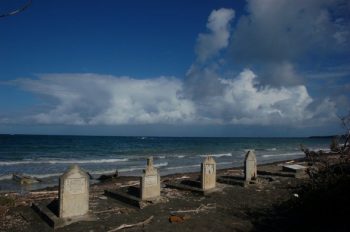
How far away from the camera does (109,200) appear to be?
1120 cm

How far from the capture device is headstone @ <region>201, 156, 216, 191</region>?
1258cm

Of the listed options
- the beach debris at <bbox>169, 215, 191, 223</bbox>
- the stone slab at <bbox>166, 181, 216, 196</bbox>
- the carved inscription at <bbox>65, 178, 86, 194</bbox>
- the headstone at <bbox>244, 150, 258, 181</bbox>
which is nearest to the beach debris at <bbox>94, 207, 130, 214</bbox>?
the carved inscription at <bbox>65, 178, 86, 194</bbox>

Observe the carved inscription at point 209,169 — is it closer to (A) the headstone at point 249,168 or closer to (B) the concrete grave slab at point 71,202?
(A) the headstone at point 249,168

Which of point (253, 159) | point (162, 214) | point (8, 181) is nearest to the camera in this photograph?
point (162, 214)

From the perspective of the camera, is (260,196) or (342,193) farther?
(260,196)

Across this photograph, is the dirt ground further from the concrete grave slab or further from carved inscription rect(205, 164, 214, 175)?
carved inscription rect(205, 164, 214, 175)

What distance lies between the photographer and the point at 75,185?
29.4 feet

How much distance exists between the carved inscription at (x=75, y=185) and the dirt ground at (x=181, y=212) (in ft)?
2.71

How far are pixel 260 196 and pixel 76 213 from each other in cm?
627

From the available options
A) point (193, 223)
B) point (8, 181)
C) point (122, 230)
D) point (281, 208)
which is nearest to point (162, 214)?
point (193, 223)

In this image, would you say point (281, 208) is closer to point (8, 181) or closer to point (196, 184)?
point (196, 184)

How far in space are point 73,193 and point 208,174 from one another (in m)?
5.45

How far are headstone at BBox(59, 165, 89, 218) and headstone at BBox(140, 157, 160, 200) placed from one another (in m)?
2.08

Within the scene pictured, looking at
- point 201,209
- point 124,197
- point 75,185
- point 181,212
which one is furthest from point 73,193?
point 201,209
